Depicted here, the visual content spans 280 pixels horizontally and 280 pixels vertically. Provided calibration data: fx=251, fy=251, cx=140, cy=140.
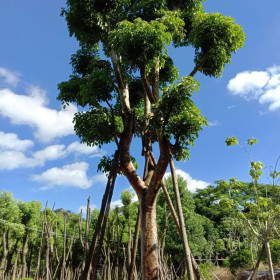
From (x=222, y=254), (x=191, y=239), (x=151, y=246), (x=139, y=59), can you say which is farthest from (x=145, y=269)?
(x=222, y=254)

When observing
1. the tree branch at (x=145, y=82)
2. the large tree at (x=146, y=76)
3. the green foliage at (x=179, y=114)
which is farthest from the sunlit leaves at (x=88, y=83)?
the green foliage at (x=179, y=114)

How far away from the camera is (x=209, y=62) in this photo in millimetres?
6594

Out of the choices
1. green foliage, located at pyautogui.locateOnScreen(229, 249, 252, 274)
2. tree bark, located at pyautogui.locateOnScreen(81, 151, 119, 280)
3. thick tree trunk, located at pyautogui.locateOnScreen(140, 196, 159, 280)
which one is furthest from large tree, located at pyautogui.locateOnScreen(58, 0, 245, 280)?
green foliage, located at pyautogui.locateOnScreen(229, 249, 252, 274)

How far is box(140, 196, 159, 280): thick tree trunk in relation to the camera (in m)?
5.58

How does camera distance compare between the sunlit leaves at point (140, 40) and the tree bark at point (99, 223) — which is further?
the sunlit leaves at point (140, 40)

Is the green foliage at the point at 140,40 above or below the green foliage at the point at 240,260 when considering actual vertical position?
above

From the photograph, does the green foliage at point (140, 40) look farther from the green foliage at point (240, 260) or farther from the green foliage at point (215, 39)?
the green foliage at point (240, 260)

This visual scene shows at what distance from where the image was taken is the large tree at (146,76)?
209 inches

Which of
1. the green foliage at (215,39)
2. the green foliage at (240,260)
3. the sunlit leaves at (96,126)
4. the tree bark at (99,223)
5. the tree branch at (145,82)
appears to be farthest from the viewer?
the green foliage at (240,260)

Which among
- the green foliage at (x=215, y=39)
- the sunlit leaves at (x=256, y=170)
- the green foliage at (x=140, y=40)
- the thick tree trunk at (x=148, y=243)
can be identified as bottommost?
the thick tree trunk at (x=148, y=243)

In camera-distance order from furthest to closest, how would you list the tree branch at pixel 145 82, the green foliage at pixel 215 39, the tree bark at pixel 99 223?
the green foliage at pixel 215 39
the tree branch at pixel 145 82
the tree bark at pixel 99 223

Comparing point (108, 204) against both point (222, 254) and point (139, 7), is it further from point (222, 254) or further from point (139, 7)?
point (222, 254)

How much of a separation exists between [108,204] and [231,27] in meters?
5.00

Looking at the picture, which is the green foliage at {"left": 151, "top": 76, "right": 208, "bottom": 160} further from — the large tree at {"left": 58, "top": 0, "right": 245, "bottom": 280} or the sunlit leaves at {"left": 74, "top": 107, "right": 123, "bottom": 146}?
the sunlit leaves at {"left": 74, "top": 107, "right": 123, "bottom": 146}
